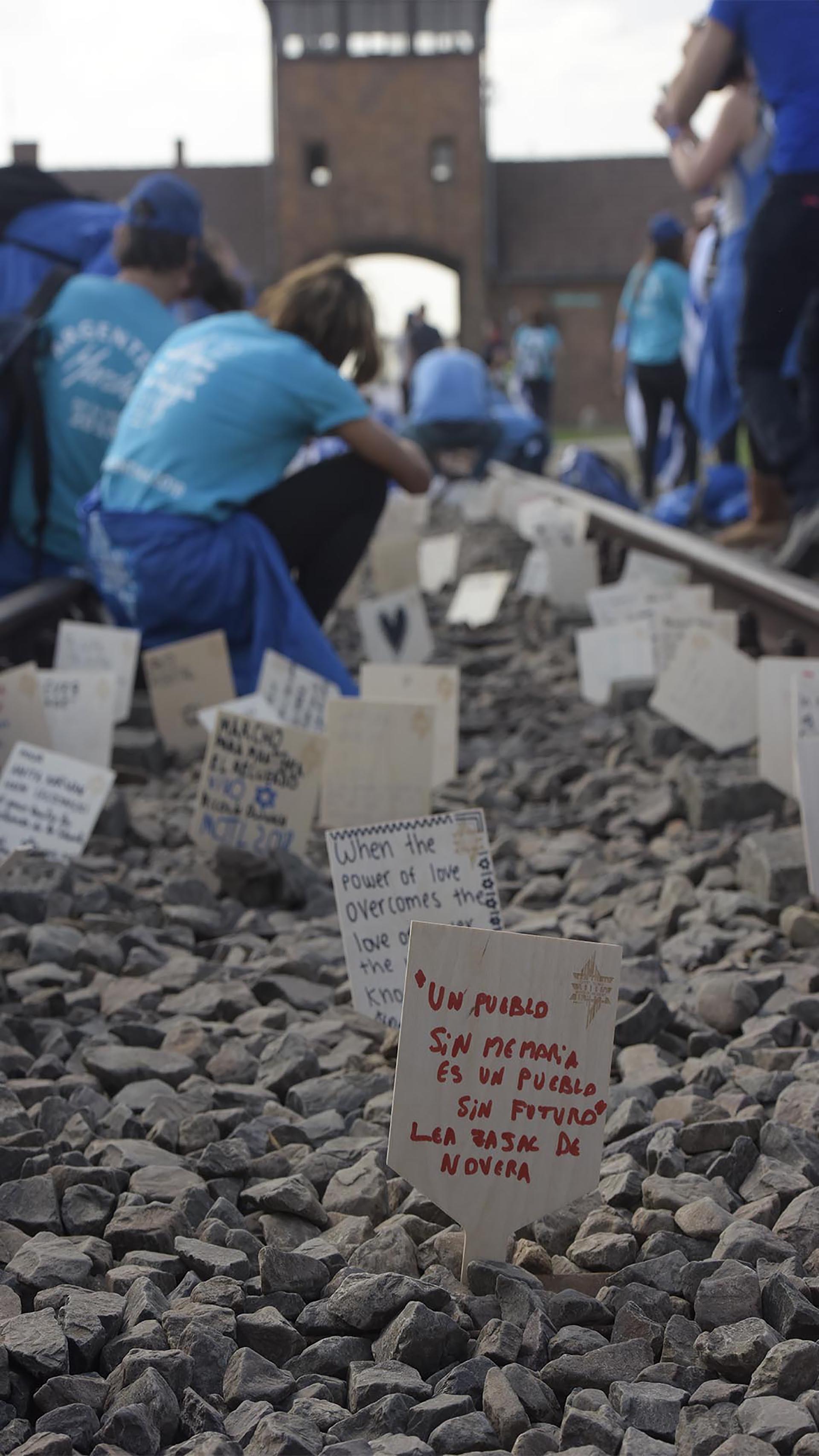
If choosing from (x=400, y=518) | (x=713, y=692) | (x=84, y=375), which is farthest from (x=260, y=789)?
(x=400, y=518)

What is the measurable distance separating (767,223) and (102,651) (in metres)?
2.32

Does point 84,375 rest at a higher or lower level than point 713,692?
higher

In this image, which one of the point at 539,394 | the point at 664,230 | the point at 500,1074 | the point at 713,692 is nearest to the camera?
the point at 500,1074

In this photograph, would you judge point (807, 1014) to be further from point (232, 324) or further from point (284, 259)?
point (284, 259)

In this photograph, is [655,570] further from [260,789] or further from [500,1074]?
[500,1074]

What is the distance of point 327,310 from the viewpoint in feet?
12.9

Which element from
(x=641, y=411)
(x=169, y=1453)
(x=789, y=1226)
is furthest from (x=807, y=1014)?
(x=641, y=411)

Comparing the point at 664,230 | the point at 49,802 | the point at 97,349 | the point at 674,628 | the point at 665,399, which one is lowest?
the point at 49,802

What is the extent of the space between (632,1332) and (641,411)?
29.0ft

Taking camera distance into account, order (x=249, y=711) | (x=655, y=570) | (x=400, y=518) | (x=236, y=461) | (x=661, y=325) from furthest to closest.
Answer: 1. (x=661, y=325)
2. (x=400, y=518)
3. (x=655, y=570)
4. (x=236, y=461)
5. (x=249, y=711)

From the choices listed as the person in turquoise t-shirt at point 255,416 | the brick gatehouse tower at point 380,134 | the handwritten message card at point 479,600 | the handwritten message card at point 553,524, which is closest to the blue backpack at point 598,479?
the handwritten message card at point 553,524

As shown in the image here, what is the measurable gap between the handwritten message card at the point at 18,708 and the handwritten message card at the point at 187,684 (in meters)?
0.64

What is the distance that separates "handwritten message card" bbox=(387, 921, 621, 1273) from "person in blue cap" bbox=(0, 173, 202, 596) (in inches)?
127

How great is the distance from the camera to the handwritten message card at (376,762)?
8.96 feet
